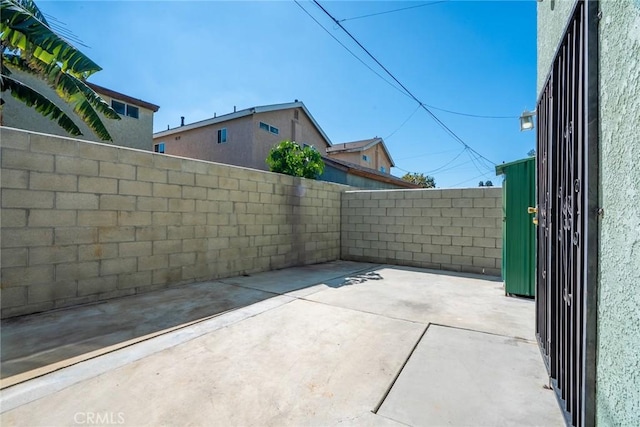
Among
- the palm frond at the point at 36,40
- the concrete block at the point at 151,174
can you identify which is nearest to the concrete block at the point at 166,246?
the concrete block at the point at 151,174

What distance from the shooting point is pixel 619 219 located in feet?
3.52

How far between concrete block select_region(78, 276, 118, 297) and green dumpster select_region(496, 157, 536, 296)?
19.6ft

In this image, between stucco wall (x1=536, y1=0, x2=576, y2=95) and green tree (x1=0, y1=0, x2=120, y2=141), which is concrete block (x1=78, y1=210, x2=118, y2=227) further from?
stucco wall (x1=536, y1=0, x2=576, y2=95)

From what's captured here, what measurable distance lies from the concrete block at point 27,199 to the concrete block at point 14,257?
514 millimetres

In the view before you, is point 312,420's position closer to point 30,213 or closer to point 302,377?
point 302,377

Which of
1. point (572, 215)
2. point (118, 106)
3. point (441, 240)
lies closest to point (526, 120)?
point (572, 215)

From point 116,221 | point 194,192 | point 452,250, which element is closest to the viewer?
point 116,221

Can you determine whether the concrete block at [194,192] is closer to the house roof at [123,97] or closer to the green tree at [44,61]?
the green tree at [44,61]

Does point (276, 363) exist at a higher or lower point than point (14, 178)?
lower

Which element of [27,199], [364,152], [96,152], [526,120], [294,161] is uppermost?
[364,152]

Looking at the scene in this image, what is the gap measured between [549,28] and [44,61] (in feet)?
21.3

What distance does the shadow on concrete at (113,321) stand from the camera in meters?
2.55

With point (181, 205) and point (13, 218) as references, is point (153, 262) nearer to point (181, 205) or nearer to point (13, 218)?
point (181, 205)

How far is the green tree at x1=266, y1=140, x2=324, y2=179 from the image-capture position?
32.9ft
